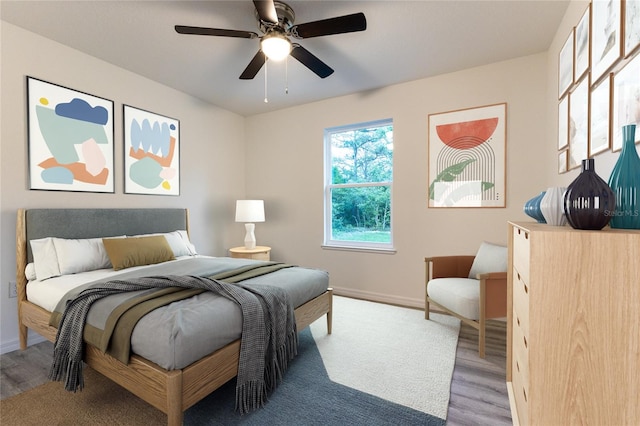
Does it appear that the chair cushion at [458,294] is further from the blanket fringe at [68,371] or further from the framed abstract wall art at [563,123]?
the blanket fringe at [68,371]

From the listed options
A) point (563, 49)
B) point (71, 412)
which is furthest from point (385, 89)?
point (71, 412)

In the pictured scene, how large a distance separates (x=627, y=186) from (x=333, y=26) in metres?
1.76

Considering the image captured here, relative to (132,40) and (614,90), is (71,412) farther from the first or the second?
(614,90)

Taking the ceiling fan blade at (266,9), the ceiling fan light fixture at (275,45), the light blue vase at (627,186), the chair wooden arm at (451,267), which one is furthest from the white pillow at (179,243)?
the light blue vase at (627,186)

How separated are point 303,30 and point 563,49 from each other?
2028 millimetres

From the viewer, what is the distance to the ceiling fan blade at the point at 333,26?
69.5 inches

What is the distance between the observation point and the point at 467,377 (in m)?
1.91

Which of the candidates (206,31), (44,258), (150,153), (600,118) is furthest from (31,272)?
(600,118)

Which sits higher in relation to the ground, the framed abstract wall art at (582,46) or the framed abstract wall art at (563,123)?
the framed abstract wall art at (582,46)

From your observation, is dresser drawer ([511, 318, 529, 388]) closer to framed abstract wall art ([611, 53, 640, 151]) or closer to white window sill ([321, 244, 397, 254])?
framed abstract wall art ([611, 53, 640, 151])

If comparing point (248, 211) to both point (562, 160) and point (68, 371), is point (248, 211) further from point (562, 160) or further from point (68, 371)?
point (562, 160)

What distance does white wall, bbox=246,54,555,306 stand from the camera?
279 centimetres

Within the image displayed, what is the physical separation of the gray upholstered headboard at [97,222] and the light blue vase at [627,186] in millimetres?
3669

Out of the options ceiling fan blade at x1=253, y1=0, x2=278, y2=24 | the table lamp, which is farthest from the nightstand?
ceiling fan blade at x1=253, y1=0, x2=278, y2=24
